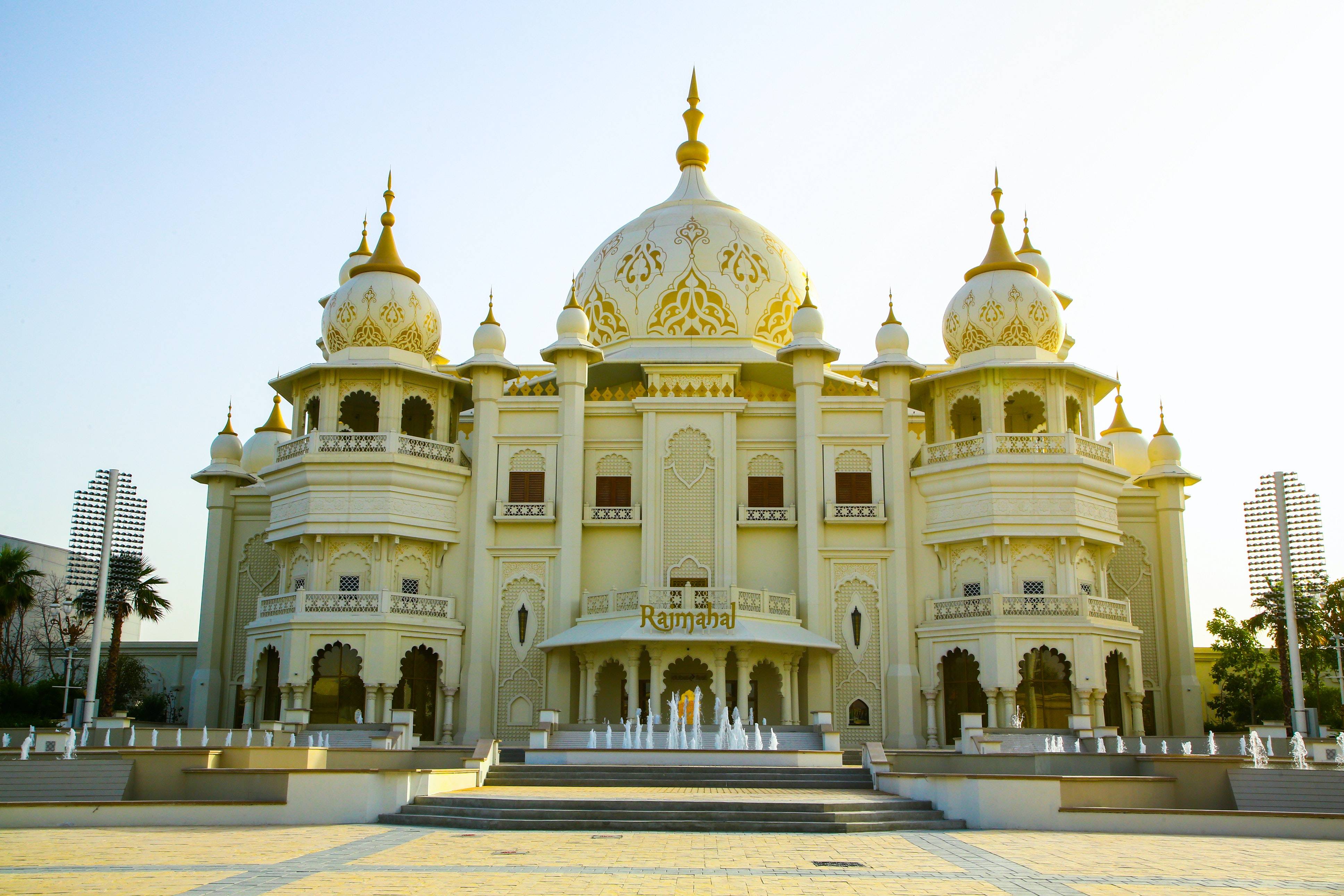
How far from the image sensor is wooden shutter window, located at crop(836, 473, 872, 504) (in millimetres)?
31203

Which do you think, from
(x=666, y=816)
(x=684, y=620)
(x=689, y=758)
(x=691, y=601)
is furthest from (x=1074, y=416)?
(x=666, y=816)

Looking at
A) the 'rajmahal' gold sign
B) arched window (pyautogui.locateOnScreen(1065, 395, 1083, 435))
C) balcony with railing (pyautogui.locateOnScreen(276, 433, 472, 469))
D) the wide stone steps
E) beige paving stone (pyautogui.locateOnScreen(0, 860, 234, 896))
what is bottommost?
beige paving stone (pyautogui.locateOnScreen(0, 860, 234, 896))

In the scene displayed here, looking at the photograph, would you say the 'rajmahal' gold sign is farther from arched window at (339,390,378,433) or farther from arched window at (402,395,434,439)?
arched window at (339,390,378,433)

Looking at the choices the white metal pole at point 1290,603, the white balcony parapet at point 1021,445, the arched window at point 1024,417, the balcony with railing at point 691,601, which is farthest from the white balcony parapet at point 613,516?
the white metal pole at point 1290,603

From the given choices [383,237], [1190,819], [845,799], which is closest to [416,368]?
[383,237]

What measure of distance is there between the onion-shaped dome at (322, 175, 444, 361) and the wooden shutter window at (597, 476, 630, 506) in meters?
5.55

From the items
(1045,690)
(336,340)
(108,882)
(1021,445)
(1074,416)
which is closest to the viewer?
(108,882)

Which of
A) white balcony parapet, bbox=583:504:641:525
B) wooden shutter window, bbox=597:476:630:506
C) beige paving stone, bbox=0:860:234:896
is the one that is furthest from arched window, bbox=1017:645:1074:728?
beige paving stone, bbox=0:860:234:896

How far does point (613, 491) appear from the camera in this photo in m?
31.5

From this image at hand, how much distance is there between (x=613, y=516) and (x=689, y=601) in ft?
11.1

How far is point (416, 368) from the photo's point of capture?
104 feet

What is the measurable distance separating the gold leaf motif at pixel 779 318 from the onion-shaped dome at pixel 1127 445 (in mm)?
9284

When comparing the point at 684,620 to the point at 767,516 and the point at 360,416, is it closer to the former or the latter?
the point at 767,516

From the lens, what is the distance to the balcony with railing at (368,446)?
30453 mm
